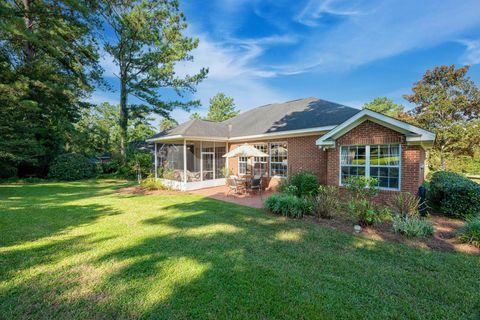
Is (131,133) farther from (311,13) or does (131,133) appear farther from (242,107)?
(311,13)

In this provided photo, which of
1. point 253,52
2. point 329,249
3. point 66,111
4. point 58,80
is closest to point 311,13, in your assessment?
point 253,52

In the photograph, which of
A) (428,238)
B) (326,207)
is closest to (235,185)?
(326,207)

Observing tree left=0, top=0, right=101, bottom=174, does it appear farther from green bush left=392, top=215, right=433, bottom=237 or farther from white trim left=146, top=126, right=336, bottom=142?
green bush left=392, top=215, right=433, bottom=237

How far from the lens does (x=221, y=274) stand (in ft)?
11.4

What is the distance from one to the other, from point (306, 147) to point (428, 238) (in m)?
6.47

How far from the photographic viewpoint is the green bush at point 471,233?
470 centimetres

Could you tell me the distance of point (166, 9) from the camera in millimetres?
18609

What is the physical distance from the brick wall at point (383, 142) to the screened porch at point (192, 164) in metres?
7.39

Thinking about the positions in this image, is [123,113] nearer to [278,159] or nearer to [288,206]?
[278,159]

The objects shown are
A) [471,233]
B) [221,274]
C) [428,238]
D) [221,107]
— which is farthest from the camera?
[221,107]

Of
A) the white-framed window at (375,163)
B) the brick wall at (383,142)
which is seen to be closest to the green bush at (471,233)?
the brick wall at (383,142)

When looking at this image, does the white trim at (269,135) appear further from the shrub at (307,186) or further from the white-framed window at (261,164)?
the shrub at (307,186)

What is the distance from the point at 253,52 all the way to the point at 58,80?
1552 cm

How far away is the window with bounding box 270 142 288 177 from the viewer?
12.0m
